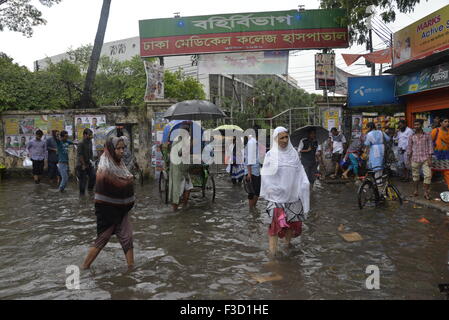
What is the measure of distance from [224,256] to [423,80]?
9539 millimetres

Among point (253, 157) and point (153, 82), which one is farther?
point (153, 82)

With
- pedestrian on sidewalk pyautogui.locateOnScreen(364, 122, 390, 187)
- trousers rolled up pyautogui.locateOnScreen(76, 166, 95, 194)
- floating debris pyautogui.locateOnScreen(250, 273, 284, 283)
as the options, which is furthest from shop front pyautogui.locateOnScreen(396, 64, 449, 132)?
trousers rolled up pyautogui.locateOnScreen(76, 166, 95, 194)

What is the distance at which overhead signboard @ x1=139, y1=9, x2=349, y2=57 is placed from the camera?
48.4 feet

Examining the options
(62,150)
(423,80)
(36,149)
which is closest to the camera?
(62,150)

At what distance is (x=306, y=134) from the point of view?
9062 mm

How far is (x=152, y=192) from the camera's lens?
1122cm

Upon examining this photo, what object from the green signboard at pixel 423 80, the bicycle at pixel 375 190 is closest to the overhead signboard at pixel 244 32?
the green signboard at pixel 423 80

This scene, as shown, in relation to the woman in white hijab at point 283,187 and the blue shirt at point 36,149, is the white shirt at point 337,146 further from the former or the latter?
the blue shirt at point 36,149

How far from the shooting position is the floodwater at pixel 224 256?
4.17 meters

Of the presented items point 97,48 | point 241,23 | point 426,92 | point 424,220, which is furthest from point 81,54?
point 424,220

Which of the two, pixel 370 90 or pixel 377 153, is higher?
pixel 370 90

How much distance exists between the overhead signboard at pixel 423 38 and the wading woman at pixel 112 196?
9335mm

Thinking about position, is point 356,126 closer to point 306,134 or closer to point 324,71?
point 324,71

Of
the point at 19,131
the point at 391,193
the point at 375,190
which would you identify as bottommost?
the point at 391,193
